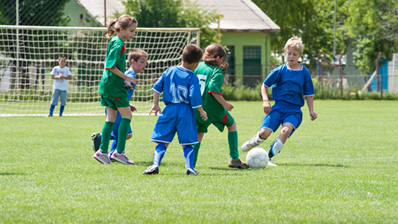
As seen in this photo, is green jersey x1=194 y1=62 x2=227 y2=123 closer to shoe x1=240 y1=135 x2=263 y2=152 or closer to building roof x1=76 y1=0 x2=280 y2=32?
shoe x1=240 y1=135 x2=263 y2=152

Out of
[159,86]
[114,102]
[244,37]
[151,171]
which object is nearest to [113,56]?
[114,102]

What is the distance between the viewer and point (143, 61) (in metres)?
6.38

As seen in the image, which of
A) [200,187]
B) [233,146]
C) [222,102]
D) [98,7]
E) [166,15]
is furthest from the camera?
[98,7]

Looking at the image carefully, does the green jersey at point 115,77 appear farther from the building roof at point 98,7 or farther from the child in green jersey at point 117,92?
the building roof at point 98,7

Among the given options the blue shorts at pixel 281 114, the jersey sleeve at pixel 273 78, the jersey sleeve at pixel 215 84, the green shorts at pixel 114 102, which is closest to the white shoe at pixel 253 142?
the blue shorts at pixel 281 114

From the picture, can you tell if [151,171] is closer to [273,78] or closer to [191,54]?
[191,54]

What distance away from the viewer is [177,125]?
5.01 meters

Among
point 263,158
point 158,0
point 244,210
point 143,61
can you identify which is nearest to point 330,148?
point 263,158

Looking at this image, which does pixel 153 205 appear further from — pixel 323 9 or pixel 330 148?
pixel 323 9

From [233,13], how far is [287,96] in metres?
26.1

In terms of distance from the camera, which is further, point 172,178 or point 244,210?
point 172,178

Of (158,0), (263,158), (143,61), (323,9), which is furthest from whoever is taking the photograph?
(323,9)

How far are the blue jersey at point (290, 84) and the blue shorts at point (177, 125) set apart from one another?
1405 millimetres

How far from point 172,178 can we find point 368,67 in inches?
1313
